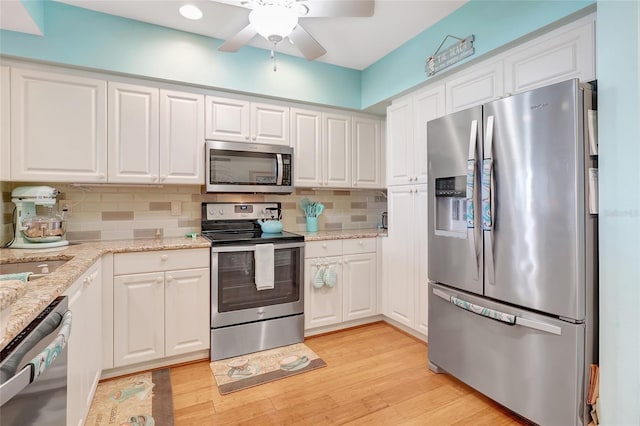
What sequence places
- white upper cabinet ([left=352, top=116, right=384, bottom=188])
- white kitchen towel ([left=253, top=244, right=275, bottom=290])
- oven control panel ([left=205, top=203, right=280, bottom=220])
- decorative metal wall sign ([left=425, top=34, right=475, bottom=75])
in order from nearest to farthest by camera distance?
1. decorative metal wall sign ([left=425, top=34, right=475, bottom=75])
2. white kitchen towel ([left=253, top=244, right=275, bottom=290])
3. oven control panel ([left=205, top=203, right=280, bottom=220])
4. white upper cabinet ([left=352, top=116, right=384, bottom=188])

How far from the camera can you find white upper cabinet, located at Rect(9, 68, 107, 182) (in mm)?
2176

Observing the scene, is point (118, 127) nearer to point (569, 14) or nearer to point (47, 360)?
point (47, 360)

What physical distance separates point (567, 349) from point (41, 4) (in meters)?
3.71

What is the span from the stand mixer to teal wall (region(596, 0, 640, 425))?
3.23 metres

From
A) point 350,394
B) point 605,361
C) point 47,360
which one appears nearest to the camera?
point 47,360

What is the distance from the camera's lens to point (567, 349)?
5.07ft

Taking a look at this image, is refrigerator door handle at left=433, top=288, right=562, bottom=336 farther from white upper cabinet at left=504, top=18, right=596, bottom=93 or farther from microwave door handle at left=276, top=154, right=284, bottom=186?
microwave door handle at left=276, top=154, right=284, bottom=186

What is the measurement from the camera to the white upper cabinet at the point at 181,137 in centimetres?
262

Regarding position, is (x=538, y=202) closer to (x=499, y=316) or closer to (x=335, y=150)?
(x=499, y=316)

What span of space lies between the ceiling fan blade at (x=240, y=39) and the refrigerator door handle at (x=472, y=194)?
149 centimetres

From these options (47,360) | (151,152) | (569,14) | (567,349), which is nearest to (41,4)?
(151,152)

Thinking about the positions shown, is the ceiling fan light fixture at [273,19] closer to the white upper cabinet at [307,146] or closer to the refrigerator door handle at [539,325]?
the white upper cabinet at [307,146]

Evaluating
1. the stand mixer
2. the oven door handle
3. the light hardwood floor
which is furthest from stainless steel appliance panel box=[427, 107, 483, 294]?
the stand mixer

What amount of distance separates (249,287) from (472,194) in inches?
69.8
